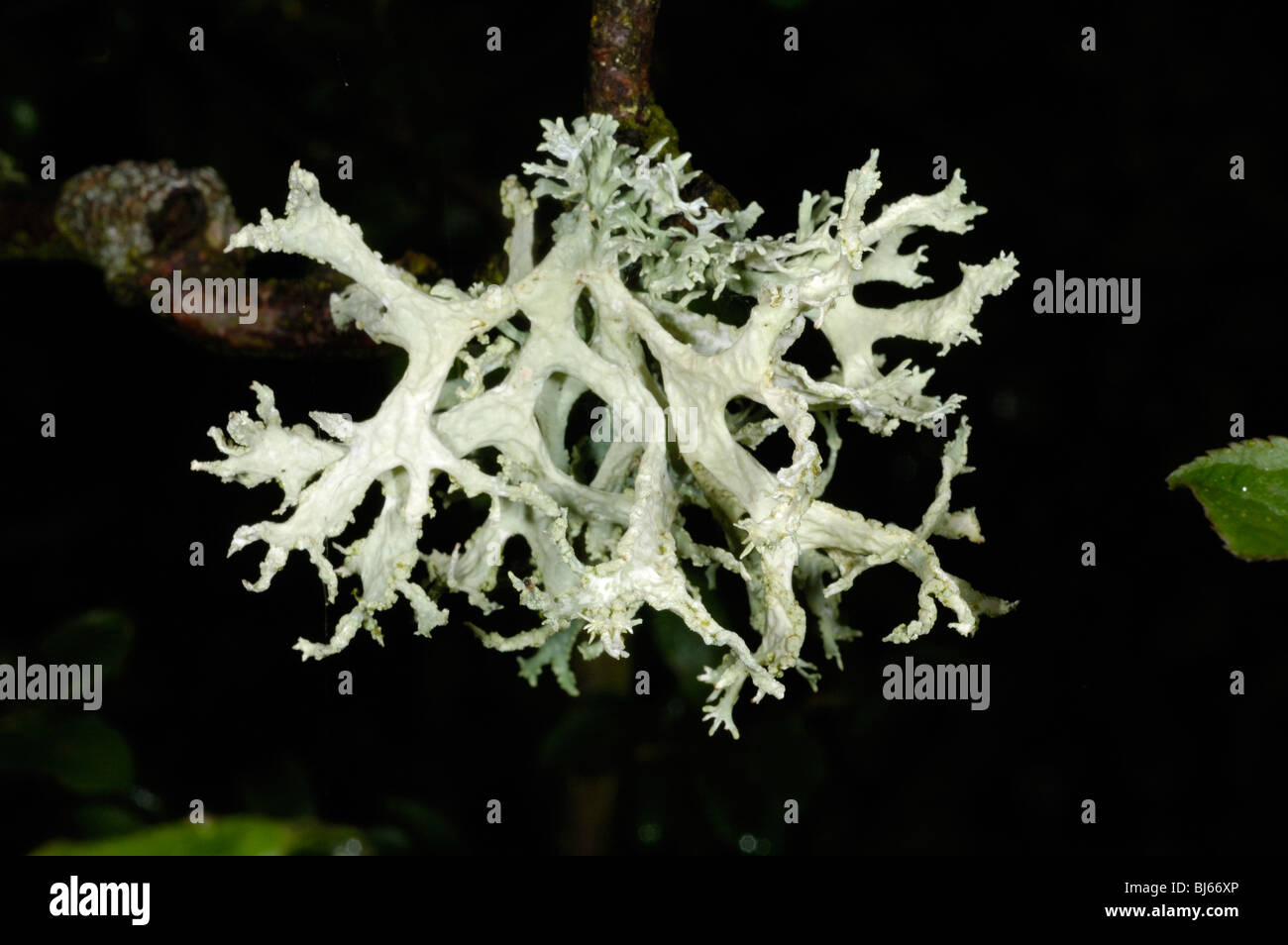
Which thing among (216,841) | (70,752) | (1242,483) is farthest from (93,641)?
(1242,483)

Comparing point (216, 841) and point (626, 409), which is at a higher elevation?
point (626, 409)

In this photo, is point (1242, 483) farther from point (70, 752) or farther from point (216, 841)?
point (70, 752)

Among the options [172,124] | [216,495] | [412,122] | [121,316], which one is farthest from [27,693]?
[412,122]

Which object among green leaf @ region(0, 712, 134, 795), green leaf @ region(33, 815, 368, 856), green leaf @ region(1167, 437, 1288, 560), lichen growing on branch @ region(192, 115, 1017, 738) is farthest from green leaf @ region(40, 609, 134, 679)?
green leaf @ region(1167, 437, 1288, 560)

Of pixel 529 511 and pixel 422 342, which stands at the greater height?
pixel 422 342

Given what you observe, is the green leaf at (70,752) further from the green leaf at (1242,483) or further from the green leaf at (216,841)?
the green leaf at (1242,483)

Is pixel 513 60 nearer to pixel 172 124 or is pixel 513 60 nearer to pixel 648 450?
pixel 172 124
